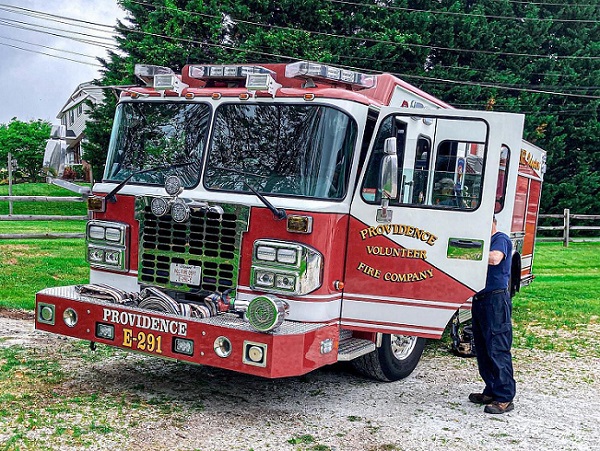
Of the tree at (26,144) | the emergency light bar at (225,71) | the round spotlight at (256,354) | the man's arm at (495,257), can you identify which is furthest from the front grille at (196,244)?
the tree at (26,144)

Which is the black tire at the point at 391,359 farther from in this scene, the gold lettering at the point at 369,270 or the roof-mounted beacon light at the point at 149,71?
the roof-mounted beacon light at the point at 149,71

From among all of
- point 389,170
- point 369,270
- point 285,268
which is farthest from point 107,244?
point 389,170

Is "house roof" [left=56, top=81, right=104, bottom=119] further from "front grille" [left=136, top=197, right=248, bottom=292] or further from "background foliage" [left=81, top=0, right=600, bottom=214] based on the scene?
"front grille" [left=136, top=197, right=248, bottom=292]

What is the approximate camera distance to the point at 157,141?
20.0 ft

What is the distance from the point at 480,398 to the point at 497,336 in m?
0.65

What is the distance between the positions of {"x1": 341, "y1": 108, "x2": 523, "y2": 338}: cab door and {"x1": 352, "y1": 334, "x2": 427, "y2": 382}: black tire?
2.24 feet

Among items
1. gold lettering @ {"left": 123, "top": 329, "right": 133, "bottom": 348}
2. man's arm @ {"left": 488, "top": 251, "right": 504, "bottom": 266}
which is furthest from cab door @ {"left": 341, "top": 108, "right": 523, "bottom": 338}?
gold lettering @ {"left": 123, "top": 329, "right": 133, "bottom": 348}

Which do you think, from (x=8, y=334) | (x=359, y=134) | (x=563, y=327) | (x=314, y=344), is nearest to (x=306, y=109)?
(x=359, y=134)

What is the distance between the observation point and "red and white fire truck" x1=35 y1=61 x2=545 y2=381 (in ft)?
17.5

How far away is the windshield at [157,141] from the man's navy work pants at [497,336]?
8.66 feet

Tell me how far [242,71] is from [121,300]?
2209 mm

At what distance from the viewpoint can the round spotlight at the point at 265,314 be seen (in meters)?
4.88

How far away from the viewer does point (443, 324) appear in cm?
561

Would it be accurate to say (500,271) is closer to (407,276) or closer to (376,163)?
(407,276)
